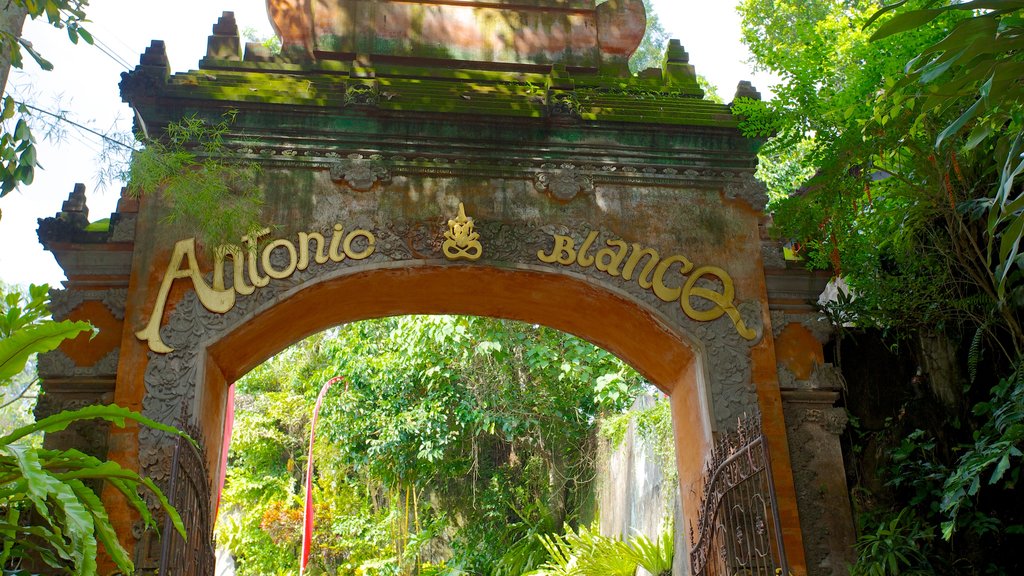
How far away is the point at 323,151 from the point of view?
18.2ft

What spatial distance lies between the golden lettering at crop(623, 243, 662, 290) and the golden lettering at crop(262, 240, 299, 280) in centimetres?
199

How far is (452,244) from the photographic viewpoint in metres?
5.39

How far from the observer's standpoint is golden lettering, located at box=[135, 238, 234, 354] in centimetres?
498

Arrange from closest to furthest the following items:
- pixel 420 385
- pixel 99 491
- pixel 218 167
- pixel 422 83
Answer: pixel 99 491 < pixel 218 167 < pixel 422 83 < pixel 420 385

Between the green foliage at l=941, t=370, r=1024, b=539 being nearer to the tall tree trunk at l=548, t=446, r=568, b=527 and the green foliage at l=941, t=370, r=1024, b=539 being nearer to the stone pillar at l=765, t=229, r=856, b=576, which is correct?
the stone pillar at l=765, t=229, r=856, b=576

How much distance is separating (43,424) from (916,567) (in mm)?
4368

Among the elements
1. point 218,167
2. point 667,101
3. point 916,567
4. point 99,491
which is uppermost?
point 667,101

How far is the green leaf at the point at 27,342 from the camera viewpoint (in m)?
3.42

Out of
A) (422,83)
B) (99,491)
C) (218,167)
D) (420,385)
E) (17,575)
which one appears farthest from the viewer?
(420,385)

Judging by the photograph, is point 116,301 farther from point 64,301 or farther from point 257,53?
point 257,53

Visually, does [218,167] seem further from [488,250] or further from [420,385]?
[420,385]

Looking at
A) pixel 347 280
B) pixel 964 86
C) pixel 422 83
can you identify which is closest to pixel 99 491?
pixel 347 280

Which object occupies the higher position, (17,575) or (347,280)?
(347,280)

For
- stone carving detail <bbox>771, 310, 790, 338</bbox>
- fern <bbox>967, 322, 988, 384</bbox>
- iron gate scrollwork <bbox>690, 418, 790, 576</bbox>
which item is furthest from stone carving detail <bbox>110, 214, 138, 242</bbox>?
fern <bbox>967, 322, 988, 384</bbox>
